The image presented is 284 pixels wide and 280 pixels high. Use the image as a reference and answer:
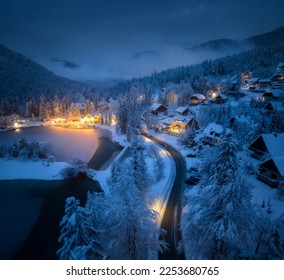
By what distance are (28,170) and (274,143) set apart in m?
39.7

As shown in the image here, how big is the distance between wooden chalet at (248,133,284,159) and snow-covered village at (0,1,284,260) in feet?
0.45

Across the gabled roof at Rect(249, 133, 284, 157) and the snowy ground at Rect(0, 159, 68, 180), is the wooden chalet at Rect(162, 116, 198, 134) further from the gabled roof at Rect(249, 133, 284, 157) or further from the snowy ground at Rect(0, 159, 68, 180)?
the snowy ground at Rect(0, 159, 68, 180)

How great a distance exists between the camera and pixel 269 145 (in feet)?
84.0

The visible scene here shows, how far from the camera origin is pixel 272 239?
12.1 meters

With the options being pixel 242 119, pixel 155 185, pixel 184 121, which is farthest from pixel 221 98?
pixel 155 185

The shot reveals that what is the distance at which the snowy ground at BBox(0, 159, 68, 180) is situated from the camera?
33531 millimetres

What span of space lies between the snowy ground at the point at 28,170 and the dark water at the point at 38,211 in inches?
51.3

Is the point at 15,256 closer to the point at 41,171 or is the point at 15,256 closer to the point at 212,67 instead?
the point at 41,171

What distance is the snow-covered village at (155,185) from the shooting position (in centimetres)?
1051

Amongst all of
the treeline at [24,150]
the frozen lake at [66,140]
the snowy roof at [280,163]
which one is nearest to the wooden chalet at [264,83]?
the snowy roof at [280,163]

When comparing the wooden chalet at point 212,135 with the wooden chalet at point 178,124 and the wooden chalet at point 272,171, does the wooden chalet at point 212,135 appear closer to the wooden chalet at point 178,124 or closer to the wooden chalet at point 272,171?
the wooden chalet at point 178,124

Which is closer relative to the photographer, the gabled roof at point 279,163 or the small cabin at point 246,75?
the gabled roof at point 279,163

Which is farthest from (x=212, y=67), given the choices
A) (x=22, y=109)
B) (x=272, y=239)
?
(x=272, y=239)
